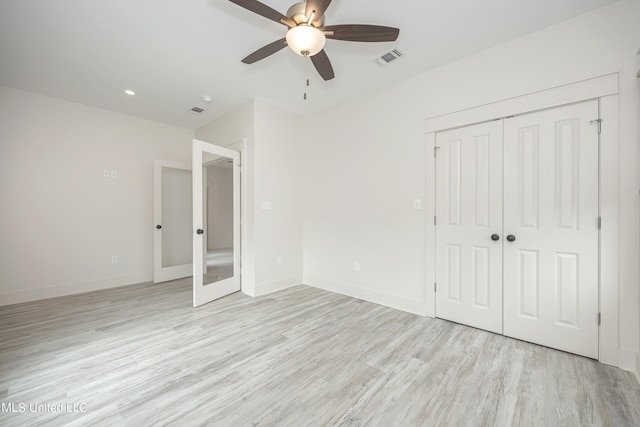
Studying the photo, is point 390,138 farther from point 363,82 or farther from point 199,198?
point 199,198

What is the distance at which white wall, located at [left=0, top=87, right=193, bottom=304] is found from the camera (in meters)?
3.40

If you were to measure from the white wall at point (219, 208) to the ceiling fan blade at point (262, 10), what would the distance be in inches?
101

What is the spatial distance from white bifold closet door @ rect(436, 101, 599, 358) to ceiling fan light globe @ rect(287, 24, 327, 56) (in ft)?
5.83

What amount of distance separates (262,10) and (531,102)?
241cm

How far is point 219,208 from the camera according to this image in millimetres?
4590

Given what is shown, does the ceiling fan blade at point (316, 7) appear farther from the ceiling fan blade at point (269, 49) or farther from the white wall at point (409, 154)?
the white wall at point (409, 154)

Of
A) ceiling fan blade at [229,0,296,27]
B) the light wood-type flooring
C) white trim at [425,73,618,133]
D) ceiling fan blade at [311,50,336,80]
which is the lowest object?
the light wood-type flooring

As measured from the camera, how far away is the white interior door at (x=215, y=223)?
10.7ft

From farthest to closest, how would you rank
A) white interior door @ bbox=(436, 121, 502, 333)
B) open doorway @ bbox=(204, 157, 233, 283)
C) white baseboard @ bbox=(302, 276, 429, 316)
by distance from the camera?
open doorway @ bbox=(204, 157, 233, 283)
white baseboard @ bbox=(302, 276, 429, 316)
white interior door @ bbox=(436, 121, 502, 333)

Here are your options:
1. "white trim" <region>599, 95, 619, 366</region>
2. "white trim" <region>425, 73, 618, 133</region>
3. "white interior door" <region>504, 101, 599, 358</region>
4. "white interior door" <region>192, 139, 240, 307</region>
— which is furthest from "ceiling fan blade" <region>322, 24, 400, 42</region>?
"white interior door" <region>192, 139, 240, 307</region>

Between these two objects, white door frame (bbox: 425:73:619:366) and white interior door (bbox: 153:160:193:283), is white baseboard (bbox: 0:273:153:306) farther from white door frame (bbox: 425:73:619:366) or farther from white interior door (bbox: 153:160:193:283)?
white door frame (bbox: 425:73:619:366)

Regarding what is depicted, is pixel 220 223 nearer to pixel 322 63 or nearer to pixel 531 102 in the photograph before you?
pixel 322 63

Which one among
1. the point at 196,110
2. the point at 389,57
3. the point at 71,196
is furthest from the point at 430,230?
the point at 71,196

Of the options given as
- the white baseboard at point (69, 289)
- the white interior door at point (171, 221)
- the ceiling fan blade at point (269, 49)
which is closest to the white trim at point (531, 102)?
the ceiling fan blade at point (269, 49)
